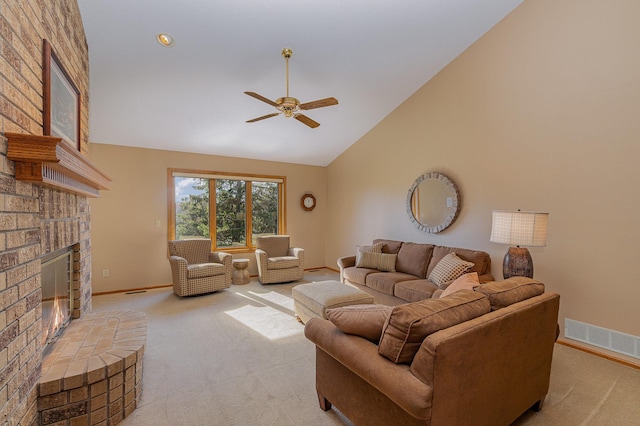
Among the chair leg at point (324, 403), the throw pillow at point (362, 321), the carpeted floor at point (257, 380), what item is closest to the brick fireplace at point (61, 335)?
the carpeted floor at point (257, 380)

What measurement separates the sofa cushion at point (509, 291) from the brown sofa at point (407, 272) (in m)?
1.17

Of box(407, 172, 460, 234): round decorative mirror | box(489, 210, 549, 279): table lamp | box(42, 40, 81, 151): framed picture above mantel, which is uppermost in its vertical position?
box(42, 40, 81, 151): framed picture above mantel

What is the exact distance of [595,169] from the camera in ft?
8.91

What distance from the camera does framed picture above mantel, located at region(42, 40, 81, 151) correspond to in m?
1.76

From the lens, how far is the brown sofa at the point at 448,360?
1216 millimetres

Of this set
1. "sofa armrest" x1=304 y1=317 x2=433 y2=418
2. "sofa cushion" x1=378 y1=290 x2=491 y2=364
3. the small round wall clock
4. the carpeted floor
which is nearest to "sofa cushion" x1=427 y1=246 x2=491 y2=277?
the carpeted floor

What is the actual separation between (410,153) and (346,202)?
1827 mm

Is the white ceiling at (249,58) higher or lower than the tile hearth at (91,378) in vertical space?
higher

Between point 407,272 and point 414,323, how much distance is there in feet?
9.57

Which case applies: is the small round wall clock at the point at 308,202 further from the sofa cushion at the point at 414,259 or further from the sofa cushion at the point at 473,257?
the sofa cushion at the point at 473,257

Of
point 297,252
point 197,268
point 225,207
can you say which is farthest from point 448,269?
point 225,207

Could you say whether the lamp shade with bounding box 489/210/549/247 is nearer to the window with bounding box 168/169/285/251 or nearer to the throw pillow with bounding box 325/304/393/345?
the throw pillow with bounding box 325/304/393/345

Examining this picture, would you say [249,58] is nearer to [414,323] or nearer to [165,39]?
[165,39]

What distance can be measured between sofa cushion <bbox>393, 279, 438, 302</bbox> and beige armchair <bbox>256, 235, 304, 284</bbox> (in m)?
2.25
